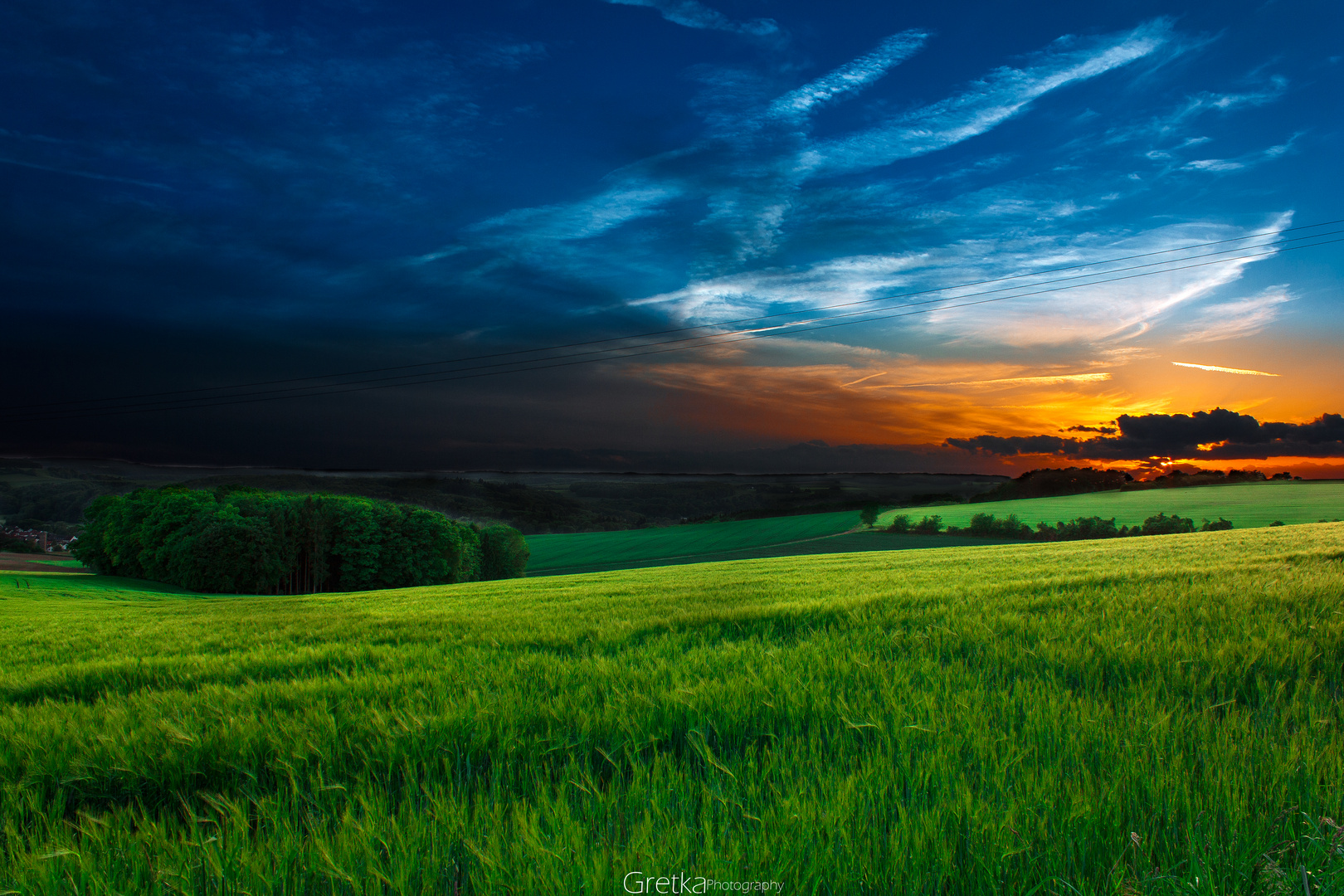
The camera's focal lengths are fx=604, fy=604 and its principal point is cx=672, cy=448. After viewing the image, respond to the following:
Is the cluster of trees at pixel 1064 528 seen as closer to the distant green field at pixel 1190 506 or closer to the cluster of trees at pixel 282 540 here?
the distant green field at pixel 1190 506

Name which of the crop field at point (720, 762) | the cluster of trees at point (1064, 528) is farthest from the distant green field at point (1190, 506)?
the crop field at point (720, 762)

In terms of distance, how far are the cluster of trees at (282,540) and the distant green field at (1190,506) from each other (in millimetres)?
54016

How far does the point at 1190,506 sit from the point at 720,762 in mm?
78462

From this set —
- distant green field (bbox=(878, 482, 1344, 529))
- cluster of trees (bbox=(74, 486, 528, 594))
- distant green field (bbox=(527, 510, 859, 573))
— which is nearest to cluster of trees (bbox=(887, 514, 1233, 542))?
distant green field (bbox=(878, 482, 1344, 529))

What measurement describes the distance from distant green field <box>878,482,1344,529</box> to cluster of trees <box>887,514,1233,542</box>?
126cm

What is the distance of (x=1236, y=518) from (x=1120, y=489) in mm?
23387

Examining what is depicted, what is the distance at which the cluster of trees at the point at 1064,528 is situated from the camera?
174ft

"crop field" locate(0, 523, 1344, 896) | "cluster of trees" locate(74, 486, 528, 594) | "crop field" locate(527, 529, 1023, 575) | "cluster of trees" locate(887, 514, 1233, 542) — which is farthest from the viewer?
"cluster of trees" locate(74, 486, 528, 594)

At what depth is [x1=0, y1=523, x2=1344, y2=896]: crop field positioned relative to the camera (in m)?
1.72

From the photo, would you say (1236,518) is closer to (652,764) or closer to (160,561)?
(652,764)

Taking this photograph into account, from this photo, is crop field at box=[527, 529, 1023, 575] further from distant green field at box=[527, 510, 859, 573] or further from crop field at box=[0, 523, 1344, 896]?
crop field at box=[0, 523, 1344, 896]

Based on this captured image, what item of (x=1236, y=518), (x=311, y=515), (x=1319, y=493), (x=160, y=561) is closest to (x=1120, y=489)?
(x=1319, y=493)

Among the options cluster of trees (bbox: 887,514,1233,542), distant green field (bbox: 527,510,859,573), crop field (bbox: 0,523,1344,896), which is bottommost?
distant green field (bbox: 527,510,859,573)

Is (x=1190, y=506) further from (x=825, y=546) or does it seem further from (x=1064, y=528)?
(x=825, y=546)
